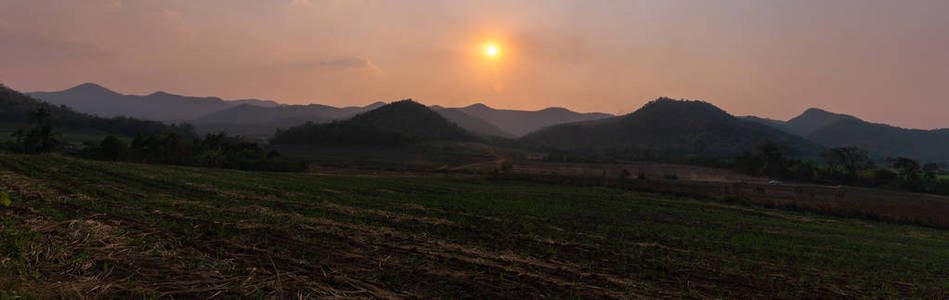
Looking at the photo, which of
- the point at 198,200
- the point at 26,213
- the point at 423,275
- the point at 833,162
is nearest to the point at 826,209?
the point at 423,275

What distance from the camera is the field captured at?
27.2 ft

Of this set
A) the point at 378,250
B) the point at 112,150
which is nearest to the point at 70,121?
the point at 112,150

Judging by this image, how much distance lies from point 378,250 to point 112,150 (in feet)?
197

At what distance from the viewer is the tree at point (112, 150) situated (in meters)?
50.7

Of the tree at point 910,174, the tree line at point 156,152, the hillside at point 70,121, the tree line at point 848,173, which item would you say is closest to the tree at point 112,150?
the tree line at point 156,152

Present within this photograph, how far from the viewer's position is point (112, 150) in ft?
167

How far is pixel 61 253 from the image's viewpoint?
27.9ft

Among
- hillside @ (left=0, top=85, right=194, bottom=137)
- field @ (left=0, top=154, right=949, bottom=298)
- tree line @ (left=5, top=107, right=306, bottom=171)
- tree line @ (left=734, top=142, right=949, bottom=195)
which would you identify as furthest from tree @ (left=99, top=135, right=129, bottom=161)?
tree line @ (left=734, top=142, right=949, bottom=195)

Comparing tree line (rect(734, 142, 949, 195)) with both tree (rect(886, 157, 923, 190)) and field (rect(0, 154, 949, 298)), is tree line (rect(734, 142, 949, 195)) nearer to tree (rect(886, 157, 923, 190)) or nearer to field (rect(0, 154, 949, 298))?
tree (rect(886, 157, 923, 190))

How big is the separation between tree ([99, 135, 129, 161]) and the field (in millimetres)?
27679

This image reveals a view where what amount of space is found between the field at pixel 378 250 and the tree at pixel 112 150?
90.8 feet

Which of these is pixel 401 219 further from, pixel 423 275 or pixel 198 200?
pixel 198 200

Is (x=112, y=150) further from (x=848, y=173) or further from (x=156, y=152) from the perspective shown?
(x=848, y=173)

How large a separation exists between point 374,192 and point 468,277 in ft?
71.1
